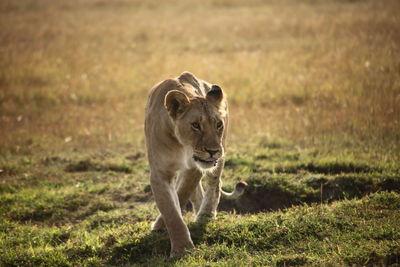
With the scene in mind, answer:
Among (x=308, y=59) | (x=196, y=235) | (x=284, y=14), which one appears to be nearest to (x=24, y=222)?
(x=196, y=235)

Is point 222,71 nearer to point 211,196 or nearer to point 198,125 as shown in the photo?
point 211,196

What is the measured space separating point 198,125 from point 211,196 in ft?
4.07

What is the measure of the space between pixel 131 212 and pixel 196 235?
4.81 feet

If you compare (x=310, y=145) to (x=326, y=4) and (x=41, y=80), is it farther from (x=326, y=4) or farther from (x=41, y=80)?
(x=326, y=4)

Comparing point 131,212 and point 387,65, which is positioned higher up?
point 387,65

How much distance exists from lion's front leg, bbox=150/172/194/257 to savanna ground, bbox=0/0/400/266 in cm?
16

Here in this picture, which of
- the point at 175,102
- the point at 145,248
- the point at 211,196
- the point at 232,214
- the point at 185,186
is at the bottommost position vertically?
the point at 232,214

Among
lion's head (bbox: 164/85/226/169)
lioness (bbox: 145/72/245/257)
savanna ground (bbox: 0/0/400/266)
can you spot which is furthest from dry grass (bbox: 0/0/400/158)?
lion's head (bbox: 164/85/226/169)

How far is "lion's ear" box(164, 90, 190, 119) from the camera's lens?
491cm

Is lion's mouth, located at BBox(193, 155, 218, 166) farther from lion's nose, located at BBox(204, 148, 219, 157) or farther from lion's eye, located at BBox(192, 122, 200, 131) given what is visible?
lion's eye, located at BBox(192, 122, 200, 131)

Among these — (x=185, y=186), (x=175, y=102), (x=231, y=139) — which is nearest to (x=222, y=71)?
(x=231, y=139)

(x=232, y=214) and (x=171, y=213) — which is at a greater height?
(x=171, y=213)

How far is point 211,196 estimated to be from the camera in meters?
5.83

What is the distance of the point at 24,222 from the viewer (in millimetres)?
6660
